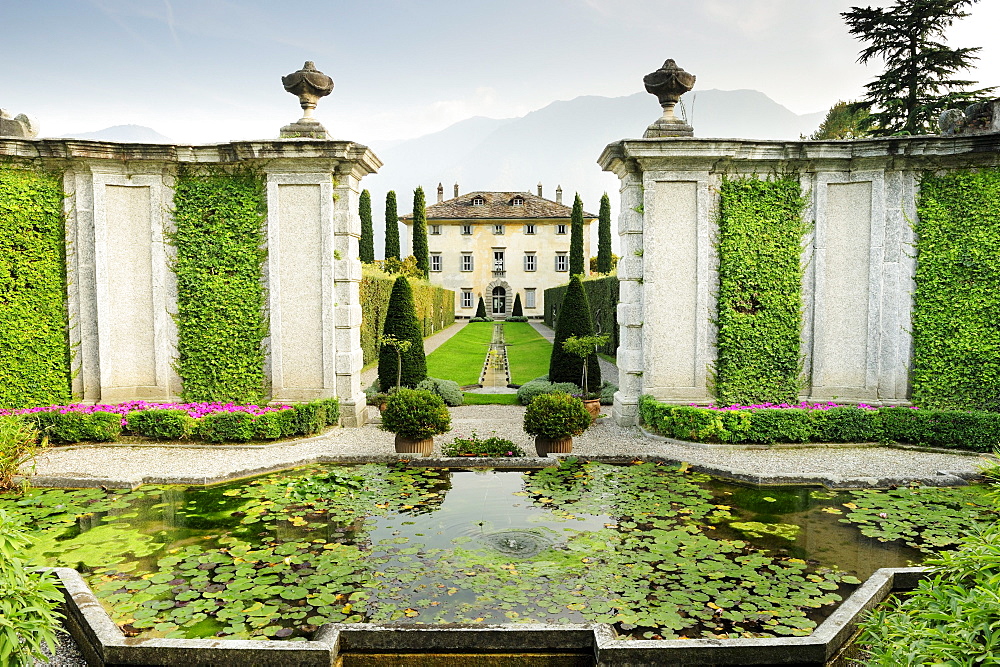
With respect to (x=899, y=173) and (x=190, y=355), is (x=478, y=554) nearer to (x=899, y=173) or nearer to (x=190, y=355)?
(x=190, y=355)

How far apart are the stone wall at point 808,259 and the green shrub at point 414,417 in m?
3.68

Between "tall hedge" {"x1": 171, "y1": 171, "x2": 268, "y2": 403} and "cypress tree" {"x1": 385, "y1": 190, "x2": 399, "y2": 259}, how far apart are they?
35.7 m

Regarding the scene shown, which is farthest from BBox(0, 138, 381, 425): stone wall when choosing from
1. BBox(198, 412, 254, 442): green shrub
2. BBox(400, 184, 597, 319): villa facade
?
BBox(400, 184, 597, 319): villa facade

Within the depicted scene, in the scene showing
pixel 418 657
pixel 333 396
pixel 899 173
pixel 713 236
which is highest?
pixel 899 173

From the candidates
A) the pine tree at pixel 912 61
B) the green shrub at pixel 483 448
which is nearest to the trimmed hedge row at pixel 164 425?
the green shrub at pixel 483 448

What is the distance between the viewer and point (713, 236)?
A: 11.1 meters

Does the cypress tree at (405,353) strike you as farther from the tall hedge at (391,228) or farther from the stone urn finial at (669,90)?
the tall hedge at (391,228)

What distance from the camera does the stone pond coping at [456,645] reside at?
14.4 ft

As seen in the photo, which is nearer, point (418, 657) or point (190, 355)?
point (418, 657)

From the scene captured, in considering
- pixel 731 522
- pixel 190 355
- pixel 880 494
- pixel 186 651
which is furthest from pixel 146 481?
pixel 880 494

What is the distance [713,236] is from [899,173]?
3.14 meters

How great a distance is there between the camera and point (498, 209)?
2136 inches

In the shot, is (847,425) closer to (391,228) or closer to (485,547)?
(485,547)

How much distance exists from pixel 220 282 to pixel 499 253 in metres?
43.0
